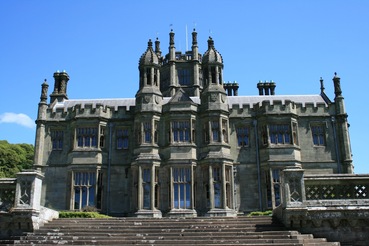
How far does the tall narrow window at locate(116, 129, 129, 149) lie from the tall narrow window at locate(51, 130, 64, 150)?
415cm

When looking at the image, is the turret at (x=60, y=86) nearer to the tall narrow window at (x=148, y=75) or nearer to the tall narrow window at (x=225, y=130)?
the tall narrow window at (x=148, y=75)

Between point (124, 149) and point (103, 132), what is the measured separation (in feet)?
6.58

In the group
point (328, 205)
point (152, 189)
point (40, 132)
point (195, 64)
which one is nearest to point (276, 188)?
point (152, 189)

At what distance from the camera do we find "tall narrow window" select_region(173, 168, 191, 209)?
87.1 feet

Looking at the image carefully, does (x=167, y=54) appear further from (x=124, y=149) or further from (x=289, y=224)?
(x=289, y=224)

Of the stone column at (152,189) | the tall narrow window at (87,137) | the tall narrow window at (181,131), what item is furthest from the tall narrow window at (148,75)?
the stone column at (152,189)

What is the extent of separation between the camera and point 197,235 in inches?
598

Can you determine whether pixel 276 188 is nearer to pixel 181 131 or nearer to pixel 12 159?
pixel 181 131

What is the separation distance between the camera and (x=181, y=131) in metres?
28.1

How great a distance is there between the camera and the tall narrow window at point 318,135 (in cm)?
2899

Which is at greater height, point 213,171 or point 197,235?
point 213,171

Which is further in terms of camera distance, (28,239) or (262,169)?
(262,169)

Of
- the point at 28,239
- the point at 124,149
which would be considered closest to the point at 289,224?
the point at 28,239

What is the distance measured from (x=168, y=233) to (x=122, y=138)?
14997mm
